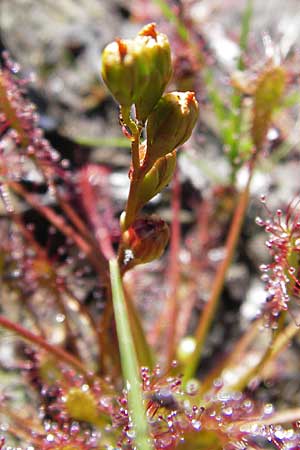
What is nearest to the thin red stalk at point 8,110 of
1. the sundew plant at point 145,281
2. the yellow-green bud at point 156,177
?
the sundew plant at point 145,281

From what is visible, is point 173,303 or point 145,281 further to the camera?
point 145,281

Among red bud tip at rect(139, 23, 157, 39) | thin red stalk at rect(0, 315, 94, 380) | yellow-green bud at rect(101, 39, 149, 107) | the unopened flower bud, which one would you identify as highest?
red bud tip at rect(139, 23, 157, 39)

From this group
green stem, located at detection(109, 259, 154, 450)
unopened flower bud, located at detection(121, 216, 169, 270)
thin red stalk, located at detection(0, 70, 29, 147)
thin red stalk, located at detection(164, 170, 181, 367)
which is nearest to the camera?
green stem, located at detection(109, 259, 154, 450)

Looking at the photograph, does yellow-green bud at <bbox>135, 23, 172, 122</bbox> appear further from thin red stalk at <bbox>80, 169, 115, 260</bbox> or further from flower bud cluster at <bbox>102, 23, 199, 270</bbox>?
thin red stalk at <bbox>80, 169, 115, 260</bbox>

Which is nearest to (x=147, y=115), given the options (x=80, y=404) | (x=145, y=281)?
(x=80, y=404)

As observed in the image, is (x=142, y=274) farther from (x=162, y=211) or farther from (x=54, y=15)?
(x=54, y=15)

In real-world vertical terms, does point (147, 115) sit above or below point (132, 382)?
above

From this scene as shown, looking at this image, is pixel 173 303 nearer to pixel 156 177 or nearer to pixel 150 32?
pixel 156 177

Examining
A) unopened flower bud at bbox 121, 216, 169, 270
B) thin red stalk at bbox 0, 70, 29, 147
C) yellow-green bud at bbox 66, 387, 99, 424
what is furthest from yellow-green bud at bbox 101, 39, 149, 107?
yellow-green bud at bbox 66, 387, 99, 424
